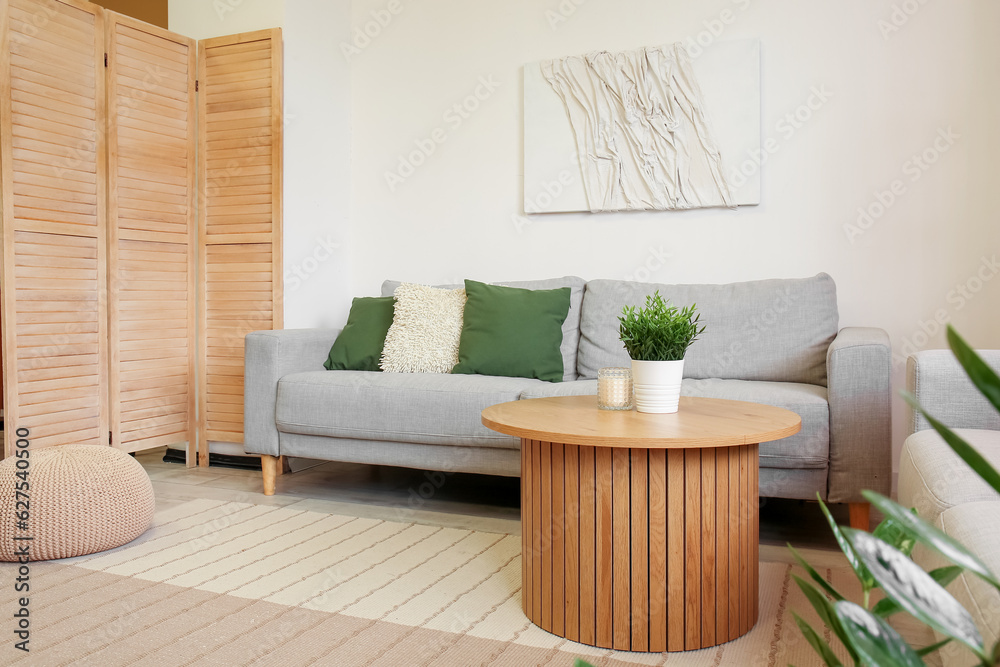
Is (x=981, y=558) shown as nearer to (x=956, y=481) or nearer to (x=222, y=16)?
(x=956, y=481)

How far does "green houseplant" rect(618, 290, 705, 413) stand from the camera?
1748mm

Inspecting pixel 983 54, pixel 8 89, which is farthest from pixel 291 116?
pixel 983 54

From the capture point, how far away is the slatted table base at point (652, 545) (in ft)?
5.10

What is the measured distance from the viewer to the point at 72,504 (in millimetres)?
2113

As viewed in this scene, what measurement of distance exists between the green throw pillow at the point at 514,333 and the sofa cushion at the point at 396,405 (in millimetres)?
72

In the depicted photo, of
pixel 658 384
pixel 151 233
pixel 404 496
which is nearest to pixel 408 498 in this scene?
pixel 404 496

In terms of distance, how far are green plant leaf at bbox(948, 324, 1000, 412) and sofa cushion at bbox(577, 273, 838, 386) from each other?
2.50 m

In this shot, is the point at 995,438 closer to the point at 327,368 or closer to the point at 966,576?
the point at 966,576

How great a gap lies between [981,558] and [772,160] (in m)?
2.38

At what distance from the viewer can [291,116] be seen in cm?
352

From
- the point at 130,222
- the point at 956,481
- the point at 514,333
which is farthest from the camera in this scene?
the point at 130,222

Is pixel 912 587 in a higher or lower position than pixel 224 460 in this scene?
higher

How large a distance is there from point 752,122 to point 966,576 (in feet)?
8.06

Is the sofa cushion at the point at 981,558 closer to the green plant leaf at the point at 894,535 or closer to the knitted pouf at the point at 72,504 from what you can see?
the green plant leaf at the point at 894,535
